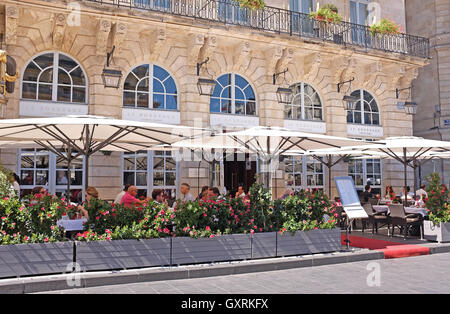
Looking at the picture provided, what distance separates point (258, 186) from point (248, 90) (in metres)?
8.42

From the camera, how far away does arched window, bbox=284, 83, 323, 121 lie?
16828 mm

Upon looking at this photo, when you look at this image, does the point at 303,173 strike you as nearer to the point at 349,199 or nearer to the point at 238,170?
the point at 238,170

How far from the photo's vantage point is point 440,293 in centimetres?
559

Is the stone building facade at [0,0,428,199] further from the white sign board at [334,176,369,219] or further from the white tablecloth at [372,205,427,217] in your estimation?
the white sign board at [334,176,369,219]

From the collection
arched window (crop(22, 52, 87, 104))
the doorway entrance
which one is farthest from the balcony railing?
the doorway entrance

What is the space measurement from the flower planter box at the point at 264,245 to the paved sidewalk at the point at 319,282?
→ 608 mm

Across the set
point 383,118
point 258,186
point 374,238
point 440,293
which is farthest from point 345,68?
A: point 440,293

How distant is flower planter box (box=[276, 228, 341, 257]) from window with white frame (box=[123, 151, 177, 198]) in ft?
23.0

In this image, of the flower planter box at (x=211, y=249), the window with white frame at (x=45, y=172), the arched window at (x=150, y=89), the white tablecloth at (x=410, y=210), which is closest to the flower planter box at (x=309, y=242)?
the flower planter box at (x=211, y=249)

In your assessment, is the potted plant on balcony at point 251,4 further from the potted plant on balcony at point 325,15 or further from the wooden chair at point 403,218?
the wooden chair at point 403,218

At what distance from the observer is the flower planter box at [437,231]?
32.6ft
